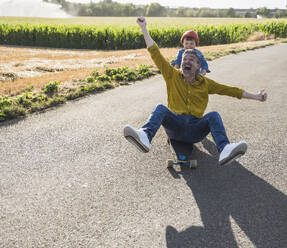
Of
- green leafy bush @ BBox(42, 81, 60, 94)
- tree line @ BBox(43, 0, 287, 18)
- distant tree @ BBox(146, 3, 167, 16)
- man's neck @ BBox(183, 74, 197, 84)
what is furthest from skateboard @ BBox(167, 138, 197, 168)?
distant tree @ BBox(146, 3, 167, 16)

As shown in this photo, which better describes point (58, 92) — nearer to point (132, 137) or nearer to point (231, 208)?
point (132, 137)

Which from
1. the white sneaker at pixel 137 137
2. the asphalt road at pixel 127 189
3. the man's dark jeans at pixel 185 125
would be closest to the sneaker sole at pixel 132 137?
the white sneaker at pixel 137 137

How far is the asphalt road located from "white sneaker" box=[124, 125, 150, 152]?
1.62ft

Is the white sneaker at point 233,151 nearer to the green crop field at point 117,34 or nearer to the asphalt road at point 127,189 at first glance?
the asphalt road at point 127,189

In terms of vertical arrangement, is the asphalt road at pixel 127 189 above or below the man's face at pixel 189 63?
below

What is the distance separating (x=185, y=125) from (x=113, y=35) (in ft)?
72.7

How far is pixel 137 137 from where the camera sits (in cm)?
315

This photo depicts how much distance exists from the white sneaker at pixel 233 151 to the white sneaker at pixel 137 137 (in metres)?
0.81

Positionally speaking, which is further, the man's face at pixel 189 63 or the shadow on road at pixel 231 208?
the man's face at pixel 189 63

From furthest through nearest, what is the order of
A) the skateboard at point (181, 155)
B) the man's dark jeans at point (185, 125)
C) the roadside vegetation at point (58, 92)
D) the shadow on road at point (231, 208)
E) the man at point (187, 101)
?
the roadside vegetation at point (58, 92)
the skateboard at point (181, 155)
the man at point (187, 101)
the man's dark jeans at point (185, 125)
the shadow on road at point (231, 208)

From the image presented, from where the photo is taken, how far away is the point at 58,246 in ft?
7.96

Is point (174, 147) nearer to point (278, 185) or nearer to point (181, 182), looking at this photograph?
point (181, 182)

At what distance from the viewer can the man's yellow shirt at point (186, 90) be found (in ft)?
12.4

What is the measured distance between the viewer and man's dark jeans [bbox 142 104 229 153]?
3.41 metres
